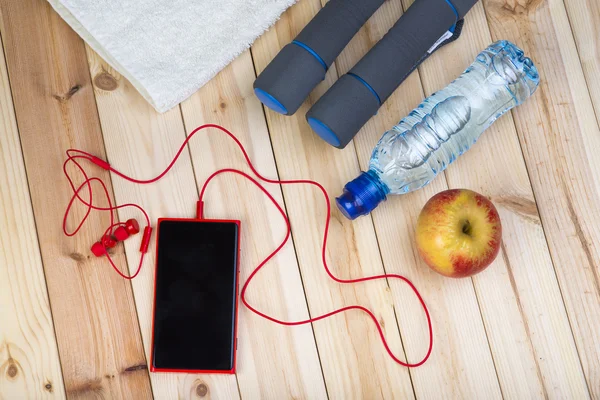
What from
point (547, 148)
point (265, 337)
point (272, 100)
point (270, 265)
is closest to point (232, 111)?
point (272, 100)

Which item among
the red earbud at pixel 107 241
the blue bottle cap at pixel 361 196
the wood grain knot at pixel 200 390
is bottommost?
the wood grain knot at pixel 200 390

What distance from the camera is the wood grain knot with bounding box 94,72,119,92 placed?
3.20 ft

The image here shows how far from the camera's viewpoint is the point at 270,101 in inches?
35.3

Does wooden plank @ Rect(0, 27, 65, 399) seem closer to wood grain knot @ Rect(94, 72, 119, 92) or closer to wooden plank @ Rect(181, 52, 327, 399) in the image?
wood grain knot @ Rect(94, 72, 119, 92)

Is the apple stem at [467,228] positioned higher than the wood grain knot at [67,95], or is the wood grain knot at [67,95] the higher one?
the wood grain knot at [67,95]

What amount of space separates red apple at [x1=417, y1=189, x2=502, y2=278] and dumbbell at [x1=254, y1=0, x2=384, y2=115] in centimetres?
26

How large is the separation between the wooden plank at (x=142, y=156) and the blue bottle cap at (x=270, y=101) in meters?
0.15

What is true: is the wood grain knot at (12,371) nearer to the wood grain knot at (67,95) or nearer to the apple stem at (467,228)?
the wood grain knot at (67,95)

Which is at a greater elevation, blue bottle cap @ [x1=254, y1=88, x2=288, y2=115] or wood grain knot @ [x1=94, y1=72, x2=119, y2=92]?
wood grain knot @ [x1=94, y1=72, x2=119, y2=92]

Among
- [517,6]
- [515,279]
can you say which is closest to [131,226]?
[515,279]

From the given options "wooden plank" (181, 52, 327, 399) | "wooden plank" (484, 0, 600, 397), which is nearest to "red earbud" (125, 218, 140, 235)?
"wooden plank" (181, 52, 327, 399)

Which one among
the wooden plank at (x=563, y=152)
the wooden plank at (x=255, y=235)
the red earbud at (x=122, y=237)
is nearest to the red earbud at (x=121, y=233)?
the red earbud at (x=122, y=237)

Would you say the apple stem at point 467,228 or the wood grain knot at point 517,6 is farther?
the wood grain knot at point 517,6

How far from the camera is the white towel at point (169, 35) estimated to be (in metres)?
0.95
